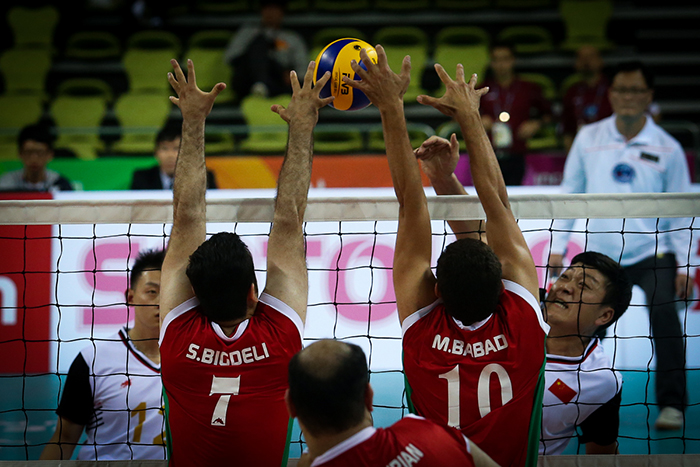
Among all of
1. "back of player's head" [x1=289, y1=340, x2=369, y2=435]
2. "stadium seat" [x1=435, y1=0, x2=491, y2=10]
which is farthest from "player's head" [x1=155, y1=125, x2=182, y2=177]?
"stadium seat" [x1=435, y1=0, x2=491, y2=10]

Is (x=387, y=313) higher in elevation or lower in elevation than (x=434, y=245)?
lower

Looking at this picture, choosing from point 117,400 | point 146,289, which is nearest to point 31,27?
point 146,289

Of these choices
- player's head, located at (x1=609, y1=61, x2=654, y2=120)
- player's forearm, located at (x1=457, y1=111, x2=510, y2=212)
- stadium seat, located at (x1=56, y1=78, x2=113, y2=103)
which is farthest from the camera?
stadium seat, located at (x1=56, y1=78, x2=113, y2=103)

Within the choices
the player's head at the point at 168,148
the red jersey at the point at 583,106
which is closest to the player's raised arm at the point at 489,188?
the player's head at the point at 168,148

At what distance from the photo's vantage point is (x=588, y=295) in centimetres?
402

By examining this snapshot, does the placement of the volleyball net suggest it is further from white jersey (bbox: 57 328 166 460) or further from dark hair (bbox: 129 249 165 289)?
white jersey (bbox: 57 328 166 460)

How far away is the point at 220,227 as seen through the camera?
5977 millimetres

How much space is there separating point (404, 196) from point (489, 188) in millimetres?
386

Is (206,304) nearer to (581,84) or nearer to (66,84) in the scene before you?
(581,84)

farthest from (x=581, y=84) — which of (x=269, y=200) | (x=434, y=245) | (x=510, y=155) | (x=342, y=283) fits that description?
(x=269, y=200)

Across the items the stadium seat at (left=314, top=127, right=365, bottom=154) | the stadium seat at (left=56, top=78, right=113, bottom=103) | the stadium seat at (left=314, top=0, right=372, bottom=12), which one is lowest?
the stadium seat at (left=314, top=127, right=365, bottom=154)

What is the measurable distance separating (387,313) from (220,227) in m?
1.67

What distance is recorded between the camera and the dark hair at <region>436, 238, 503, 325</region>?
2646 mm

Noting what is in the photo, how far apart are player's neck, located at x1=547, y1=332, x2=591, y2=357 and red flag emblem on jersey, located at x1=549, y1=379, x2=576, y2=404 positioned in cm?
23
